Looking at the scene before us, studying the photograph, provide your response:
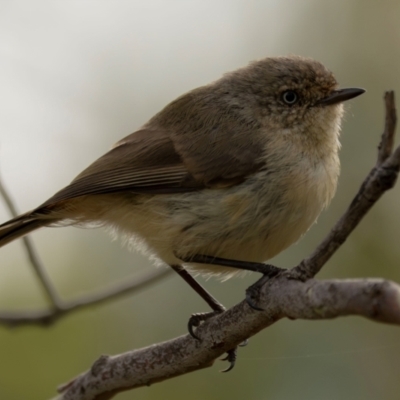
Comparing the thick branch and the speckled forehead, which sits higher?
the speckled forehead

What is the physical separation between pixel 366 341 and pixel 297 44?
316 cm

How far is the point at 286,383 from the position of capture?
481 centimetres

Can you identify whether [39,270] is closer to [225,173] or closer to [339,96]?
[225,173]

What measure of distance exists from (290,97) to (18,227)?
178cm

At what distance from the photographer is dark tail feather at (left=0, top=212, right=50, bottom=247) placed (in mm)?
3951

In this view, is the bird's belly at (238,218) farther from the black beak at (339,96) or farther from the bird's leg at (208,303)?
the black beak at (339,96)

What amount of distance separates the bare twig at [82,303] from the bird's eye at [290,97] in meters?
1.30

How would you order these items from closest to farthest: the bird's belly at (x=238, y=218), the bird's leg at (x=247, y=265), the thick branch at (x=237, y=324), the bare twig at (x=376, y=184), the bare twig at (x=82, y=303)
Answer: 1. the thick branch at (x=237, y=324)
2. the bare twig at (x=376, y=184)
3. the bird's leg at (x=247, y=265)
4. the bird's belly at (x=238, y=218)
5. the bare twig at (x=82, y=303)

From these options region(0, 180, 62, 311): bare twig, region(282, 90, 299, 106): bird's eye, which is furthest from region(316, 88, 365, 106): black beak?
region(0, 180, 62, 311): bare twig

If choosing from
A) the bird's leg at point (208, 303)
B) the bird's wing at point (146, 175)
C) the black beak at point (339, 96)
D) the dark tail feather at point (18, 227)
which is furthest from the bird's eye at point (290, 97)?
the dark tail feather at point (18, 227)

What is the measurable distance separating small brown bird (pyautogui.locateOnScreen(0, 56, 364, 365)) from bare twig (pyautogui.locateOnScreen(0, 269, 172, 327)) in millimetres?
244

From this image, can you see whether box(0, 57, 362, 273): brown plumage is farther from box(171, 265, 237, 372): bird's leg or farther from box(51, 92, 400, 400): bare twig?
box(51, 92, 400, 400): bare twig

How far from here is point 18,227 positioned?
4.03 m

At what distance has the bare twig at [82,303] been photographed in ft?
12.4
